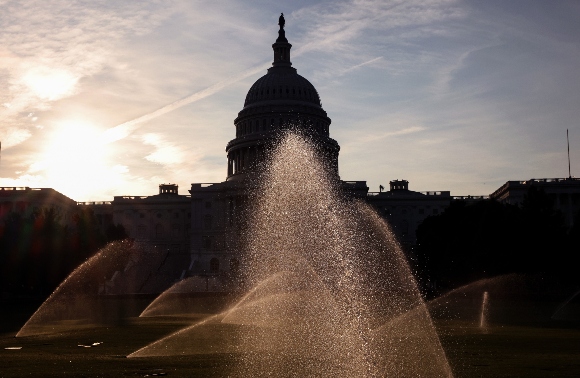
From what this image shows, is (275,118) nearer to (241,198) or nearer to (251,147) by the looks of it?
(251,147)

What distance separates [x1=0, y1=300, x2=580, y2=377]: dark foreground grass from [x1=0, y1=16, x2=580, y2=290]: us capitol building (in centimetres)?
8179

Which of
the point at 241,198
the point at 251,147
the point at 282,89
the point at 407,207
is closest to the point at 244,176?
the point at 241,198

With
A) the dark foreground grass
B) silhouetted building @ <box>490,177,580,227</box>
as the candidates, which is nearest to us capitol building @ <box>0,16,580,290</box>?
silhouetted building @ <box>490,177,580,227</box>

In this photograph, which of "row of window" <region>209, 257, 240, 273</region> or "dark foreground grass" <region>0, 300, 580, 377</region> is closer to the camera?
"dark foreground grass" <region>0, 300, 580, 377</region>

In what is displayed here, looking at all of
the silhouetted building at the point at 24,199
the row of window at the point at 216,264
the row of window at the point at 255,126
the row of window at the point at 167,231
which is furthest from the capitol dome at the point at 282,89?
the silhouetted building at the point at 24,199

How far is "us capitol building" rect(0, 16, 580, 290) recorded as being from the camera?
123m

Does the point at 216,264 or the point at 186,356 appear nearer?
the point at 186,356

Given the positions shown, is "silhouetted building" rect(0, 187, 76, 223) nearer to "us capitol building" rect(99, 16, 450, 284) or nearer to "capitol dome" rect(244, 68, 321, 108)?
"us capitol building" rect(99, 16, 450, 284)

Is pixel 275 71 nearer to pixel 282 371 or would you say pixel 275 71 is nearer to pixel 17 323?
pixel 17 323

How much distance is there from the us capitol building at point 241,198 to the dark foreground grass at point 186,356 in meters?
81.8

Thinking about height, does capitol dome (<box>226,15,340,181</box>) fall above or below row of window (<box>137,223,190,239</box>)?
above

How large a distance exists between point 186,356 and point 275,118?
117 m

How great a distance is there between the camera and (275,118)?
142 metres

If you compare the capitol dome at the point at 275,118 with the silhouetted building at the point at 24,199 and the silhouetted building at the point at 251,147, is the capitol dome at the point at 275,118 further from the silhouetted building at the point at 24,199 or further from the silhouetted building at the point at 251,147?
the silhouetted building at the point at 24,199
